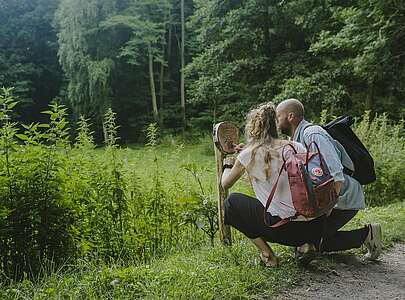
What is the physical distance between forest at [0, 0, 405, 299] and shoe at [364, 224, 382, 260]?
293mm

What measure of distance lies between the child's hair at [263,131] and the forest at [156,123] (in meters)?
0.20

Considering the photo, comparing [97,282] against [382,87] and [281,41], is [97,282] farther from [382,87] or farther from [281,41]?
[281,41]

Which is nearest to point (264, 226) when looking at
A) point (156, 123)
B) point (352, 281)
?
point (352, 281)

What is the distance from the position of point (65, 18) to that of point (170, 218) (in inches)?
1052

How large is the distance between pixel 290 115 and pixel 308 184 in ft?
2.85

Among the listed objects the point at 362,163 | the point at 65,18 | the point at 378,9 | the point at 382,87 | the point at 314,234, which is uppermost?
the point at 65,18

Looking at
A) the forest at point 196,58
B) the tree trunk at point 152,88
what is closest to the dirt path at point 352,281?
the forest at point 196,58

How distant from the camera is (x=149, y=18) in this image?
109ft

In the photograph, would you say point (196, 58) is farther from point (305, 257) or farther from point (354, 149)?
point (305, 257)

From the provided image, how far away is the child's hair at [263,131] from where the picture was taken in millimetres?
4203

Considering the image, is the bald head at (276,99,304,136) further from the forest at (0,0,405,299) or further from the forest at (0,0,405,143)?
the forest at (0,0,405,143)

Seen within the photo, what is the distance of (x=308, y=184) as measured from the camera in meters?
4.09

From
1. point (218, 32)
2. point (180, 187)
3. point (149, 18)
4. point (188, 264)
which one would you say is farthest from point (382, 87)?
point (149, 18)

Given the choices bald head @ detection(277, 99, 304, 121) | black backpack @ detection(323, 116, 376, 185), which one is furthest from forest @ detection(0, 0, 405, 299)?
black backpack @ detection(323, 116, 376, 185)
